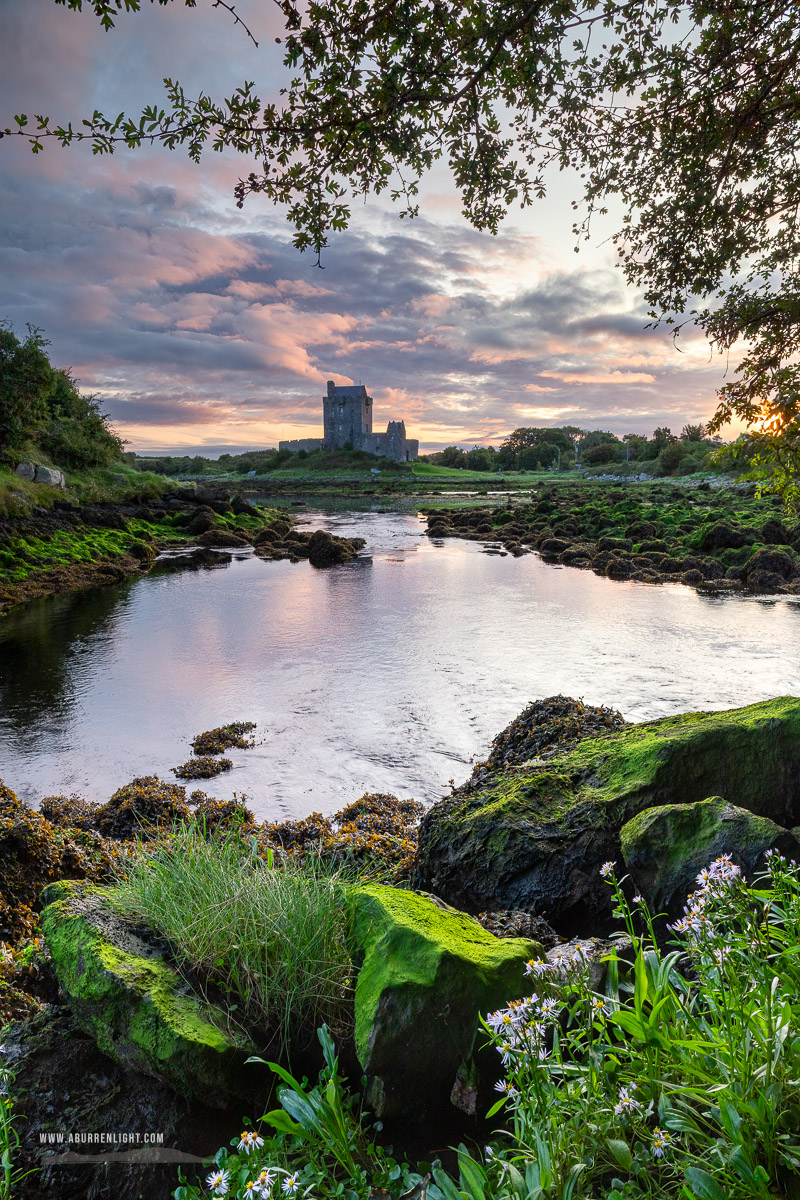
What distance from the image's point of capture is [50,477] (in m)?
22.3

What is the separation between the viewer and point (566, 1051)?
215 centimetres

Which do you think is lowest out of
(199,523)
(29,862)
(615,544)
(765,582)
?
(29,862)

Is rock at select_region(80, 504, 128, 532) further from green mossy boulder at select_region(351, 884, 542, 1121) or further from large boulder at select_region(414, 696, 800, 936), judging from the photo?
green mossy boulder at select_region(351, 884, 542, 1121)

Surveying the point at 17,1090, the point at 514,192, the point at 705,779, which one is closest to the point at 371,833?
the point at 705,779

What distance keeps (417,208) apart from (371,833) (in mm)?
5274

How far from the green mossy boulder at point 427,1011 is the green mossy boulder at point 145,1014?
0.54 m

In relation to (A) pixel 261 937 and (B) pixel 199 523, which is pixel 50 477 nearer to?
(B) pixel 199 523

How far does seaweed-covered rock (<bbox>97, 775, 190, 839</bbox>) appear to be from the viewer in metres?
5.36

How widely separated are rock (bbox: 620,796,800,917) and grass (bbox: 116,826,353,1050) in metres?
1.57

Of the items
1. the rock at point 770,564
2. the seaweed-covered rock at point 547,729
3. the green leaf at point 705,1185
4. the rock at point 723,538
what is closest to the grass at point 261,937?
the green leaf at point 705,1185

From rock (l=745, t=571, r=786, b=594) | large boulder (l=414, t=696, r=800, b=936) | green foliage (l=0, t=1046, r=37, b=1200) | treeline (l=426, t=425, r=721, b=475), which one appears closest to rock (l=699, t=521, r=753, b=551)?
rock (l=745, t=571, r=786, b=594)

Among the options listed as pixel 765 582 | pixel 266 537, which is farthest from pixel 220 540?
pixel 765 582

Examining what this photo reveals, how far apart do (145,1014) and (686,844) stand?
2611 mm

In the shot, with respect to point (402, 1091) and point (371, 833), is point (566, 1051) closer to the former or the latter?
point (402, 1091)
